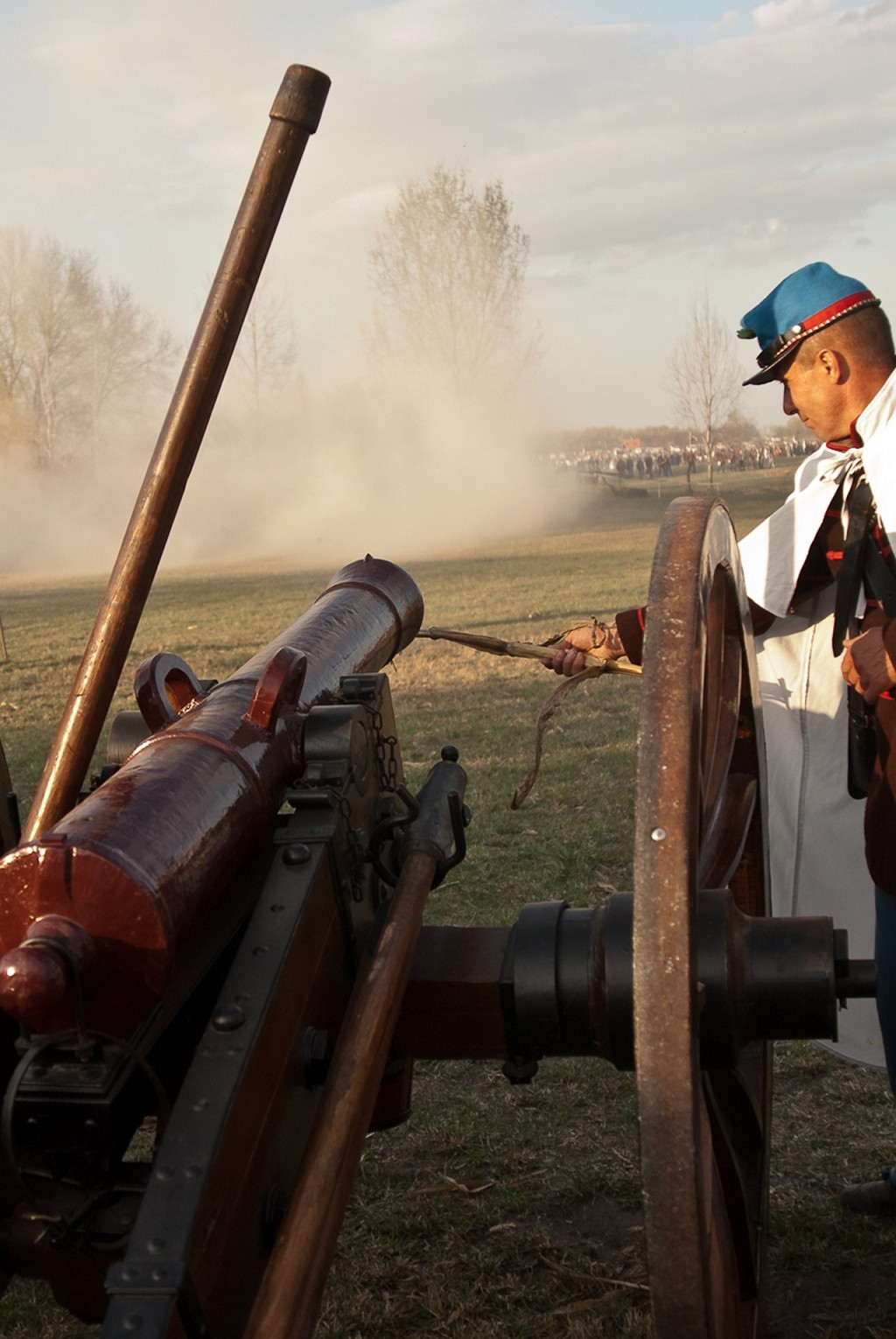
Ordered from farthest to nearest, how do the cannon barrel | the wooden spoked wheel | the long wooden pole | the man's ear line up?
the man's ear < the long wooden pole < the cannon barrel < the wooden spoked wheel

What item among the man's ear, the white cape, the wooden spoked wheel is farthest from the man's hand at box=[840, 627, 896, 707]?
the man's ear

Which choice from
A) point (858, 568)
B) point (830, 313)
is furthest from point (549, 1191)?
point (830, 313)

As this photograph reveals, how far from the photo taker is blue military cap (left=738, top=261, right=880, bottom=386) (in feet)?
8.80

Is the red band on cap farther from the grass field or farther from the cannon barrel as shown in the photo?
the grass field

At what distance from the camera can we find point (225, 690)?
214 centimetres

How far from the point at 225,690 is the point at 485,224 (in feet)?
168

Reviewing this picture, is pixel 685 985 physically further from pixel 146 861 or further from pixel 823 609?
pixel 823 609

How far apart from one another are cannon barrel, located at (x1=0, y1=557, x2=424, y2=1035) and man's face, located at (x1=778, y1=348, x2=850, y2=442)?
51.0 inches

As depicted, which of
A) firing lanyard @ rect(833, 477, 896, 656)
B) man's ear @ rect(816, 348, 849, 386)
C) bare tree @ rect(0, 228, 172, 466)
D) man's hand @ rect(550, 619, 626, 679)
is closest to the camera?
firing lanyard @ rect(833, 477, 896, 656)

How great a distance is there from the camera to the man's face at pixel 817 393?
2.72 m

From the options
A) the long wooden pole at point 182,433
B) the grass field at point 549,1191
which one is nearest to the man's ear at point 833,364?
the long wooden pole at point 182,433

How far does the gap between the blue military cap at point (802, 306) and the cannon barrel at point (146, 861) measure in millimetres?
1274

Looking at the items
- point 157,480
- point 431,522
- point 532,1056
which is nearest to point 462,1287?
point 532,1056

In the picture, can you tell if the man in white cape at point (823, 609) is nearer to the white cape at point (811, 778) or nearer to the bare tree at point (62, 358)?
the white cape at point (811, 778)
